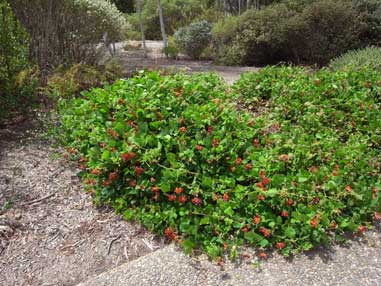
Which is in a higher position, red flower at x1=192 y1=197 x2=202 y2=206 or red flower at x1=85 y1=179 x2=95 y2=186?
red flower at x1=192 y1=197 x2=202 y2=206

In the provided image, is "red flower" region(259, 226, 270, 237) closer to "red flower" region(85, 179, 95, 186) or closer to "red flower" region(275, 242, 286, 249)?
"red flower" region(275, 242, 286, 249)

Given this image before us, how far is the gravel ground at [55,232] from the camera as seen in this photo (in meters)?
2.04

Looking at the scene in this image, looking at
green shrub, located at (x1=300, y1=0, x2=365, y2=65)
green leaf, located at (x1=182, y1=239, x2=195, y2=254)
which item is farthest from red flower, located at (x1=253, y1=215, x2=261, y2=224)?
green shrub, located at (x1=300, y1=0, x2=365, y2=65)

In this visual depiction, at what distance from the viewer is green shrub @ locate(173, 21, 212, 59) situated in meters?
10.2

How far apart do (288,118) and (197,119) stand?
4.43ft

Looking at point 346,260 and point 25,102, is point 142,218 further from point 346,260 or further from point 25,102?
point 25,102

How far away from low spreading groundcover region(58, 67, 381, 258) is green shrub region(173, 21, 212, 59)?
765cm

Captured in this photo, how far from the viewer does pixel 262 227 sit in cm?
197

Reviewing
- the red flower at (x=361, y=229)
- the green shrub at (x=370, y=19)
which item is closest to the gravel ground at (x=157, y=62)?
the green shrub at (x=370, y=19)

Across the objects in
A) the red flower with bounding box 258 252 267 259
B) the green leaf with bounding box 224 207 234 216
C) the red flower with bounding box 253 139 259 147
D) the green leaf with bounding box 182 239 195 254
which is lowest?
the red flower with bounding box 258 252 267 259

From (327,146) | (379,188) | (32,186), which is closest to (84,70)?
(32,186)

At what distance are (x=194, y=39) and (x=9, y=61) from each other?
725cm

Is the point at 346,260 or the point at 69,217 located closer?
the point at 346,260

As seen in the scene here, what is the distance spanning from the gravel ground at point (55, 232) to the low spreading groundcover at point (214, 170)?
14 cm
